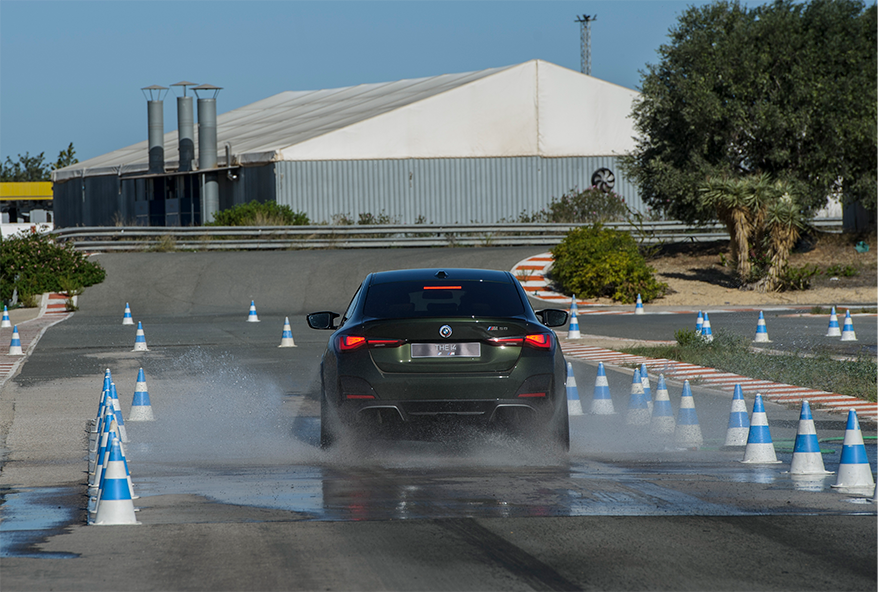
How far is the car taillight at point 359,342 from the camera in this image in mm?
8133

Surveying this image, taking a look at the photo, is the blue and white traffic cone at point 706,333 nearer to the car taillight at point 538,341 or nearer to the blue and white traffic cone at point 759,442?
the blue and white traffic cone at point 759,442

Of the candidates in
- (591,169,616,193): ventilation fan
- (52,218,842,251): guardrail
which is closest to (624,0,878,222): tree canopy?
(52,218,842,251): guardrail

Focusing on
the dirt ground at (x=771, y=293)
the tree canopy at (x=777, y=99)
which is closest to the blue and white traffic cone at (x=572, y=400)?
the dirt ground at (x=771, y=293)

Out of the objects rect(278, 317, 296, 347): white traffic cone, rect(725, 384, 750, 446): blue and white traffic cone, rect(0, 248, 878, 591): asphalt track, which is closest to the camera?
rect(0, 248, 878, 591): asphalt track

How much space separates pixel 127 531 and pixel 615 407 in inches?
273

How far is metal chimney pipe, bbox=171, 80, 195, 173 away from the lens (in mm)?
47469

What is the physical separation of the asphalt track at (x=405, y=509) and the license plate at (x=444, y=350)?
0.78m

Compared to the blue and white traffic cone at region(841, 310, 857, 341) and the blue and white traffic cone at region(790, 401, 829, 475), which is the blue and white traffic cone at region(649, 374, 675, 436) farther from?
the blue and white traffic cone at region(841, 310, 857, 341)

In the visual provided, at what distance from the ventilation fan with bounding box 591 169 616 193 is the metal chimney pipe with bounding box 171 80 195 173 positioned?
1690 centimetres

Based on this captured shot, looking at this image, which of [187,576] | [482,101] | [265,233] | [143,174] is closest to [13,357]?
[187,576]

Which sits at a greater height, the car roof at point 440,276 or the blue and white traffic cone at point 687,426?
the car roof at point 440,276

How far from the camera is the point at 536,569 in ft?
17.1

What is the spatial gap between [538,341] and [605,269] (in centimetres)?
2179

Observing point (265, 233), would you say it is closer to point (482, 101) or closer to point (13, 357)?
point (482, 101)
